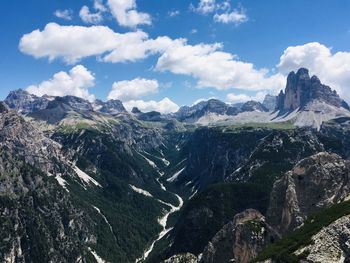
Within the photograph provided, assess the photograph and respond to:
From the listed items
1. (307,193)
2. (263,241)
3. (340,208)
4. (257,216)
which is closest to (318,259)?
(340,208)

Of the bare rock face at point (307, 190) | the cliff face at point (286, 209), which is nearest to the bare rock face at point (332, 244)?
the cliff face at point (286, 209)

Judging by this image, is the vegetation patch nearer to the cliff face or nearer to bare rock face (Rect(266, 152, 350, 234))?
the cliff face

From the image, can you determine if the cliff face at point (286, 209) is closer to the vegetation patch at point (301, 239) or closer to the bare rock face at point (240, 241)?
the bare rock face at point (240, 241)

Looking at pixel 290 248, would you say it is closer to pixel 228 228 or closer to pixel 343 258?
pixel 343 258

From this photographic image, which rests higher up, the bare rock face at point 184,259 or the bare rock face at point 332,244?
Result: the bare rock face at point 332,244

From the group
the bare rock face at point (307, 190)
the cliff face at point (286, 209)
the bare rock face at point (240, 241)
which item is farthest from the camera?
the bare rock face at point (307, 190)

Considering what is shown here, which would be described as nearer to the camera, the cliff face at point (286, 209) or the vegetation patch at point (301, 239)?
the vegetation patch at point (301, 239)
